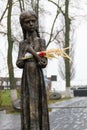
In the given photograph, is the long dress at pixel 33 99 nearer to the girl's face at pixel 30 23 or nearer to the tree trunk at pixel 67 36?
the girl's face at pixel 30 23

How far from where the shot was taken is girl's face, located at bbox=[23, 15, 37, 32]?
21.3 feet

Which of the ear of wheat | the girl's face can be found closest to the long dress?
the ear of wheat

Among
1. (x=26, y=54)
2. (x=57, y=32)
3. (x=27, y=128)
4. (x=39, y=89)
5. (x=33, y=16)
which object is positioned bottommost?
(x=27, y=128)

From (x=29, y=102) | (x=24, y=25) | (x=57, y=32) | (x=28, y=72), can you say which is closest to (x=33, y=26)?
(x=24, y=25)

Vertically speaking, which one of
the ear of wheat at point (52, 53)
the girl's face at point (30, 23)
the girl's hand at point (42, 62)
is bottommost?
the girl's hand at point (42, 62)

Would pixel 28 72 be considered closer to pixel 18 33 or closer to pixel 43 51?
pixel 43 51

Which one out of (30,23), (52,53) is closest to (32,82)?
(52,53)

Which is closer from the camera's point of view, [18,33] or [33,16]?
[33,16]

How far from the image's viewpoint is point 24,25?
6562 millimetres

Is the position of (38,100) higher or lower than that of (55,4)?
lower

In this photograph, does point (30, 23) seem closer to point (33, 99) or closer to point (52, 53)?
point (52, 53)

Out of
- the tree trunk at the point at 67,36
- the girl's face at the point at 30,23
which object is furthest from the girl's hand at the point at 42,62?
A: the tree trunk at the point at 67,36

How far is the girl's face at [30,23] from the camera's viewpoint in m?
6.50

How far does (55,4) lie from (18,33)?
354 cm
